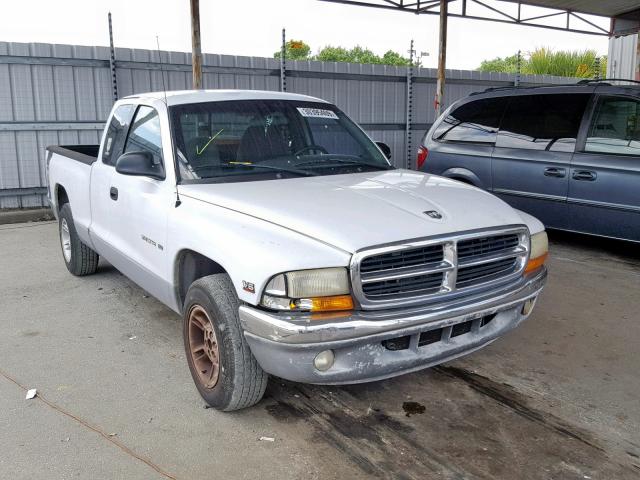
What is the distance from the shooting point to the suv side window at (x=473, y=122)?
742 cm

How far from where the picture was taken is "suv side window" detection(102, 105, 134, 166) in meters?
4.69

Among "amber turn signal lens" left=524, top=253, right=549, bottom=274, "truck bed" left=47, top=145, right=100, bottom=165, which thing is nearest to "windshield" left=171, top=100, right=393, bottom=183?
"amber turn signal lens" left=524, top=253, right=549, bottom=274

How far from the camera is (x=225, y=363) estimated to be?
3.09m

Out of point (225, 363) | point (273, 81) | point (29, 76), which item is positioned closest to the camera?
point (225, 363)

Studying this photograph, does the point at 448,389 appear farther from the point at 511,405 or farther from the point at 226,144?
the point at 226,144

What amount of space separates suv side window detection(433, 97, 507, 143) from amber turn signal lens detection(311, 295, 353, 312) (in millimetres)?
5240

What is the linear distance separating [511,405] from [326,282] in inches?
57.7

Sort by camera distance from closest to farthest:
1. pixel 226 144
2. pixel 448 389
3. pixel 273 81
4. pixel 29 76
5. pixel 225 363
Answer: pixel 225 363
pixel 448 389
pixel 226 144
pixel 29 76
pixel 273 81

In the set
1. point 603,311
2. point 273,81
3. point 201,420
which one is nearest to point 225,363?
point 201,420

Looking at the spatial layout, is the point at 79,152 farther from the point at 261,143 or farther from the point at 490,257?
the point at 490,257

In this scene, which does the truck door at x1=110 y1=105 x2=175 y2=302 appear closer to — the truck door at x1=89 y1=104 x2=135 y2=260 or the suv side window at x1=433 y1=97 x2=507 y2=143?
the truck door at x1=89 y1=104 x2=135 y2=260

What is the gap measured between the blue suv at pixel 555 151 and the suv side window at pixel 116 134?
166 inches

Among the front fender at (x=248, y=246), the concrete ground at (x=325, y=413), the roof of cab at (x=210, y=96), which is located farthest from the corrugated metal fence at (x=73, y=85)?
the front fender at (x=248, y=246)

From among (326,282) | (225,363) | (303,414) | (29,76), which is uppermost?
(29,76)
